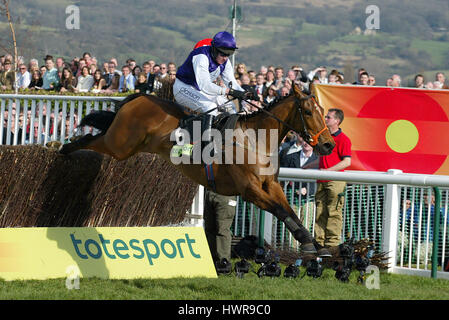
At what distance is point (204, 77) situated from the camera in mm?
7582

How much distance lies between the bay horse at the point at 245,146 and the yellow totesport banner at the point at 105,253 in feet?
2.17

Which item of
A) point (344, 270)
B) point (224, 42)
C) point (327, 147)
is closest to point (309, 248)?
point (344, 270)

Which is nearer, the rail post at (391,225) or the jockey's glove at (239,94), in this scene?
the jockey's glove at (239,94)

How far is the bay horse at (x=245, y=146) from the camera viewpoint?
6.95m

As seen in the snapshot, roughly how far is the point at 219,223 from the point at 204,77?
4.99 feet

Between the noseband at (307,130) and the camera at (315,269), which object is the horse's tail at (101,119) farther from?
the camera at (315,269)

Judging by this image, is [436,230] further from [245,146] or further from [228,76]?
[228,76]

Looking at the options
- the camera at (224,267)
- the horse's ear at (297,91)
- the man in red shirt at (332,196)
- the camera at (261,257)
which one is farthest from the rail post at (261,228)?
the horse's ear at (297,91)

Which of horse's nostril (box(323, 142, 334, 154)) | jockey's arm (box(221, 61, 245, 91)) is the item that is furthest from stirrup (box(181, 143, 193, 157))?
horse's nostril (box(323, 142, 334, 154))

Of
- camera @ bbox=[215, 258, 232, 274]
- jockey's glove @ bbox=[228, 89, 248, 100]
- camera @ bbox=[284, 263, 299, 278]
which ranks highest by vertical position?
jockey's glove @ bbox=[228, 89, 248, 100]

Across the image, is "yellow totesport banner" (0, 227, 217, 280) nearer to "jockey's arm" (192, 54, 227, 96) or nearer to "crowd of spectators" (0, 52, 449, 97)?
"jockey's arm" (192, 54, 227, 96)

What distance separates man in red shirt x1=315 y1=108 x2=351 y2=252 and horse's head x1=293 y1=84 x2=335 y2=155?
1.20 m

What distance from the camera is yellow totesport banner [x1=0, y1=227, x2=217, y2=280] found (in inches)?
263
